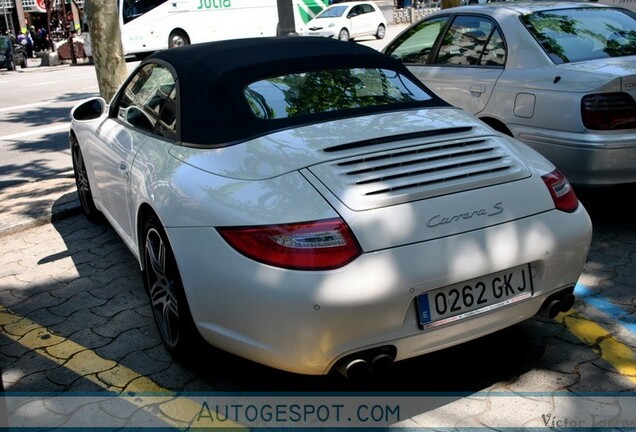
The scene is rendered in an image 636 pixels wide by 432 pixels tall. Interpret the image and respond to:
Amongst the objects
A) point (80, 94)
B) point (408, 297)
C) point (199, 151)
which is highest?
point (199, 151)

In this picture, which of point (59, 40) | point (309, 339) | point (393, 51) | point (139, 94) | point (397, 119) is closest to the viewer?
point (309, 339)

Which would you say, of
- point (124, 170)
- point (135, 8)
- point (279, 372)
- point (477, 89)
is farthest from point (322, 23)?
point (279, 372)

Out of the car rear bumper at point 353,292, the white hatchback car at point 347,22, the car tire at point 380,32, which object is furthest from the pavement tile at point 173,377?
the car tire at point 380,32

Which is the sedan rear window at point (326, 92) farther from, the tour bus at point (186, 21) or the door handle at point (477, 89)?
the tour bus at point (186, 21)

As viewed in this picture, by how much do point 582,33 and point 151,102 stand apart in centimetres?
341

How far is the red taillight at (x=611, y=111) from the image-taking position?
4617 millimetres

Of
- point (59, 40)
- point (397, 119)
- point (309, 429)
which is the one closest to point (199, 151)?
point (397, 119)

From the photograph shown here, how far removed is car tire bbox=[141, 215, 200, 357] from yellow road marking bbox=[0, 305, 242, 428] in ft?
0.76

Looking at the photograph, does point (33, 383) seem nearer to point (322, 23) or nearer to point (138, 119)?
point (138, 119)

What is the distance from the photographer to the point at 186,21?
23984 mm

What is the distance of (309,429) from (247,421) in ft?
0.90

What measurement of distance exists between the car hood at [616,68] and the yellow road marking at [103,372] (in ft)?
11.1

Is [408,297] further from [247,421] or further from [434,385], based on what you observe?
[247,421]

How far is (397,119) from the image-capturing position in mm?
3393
